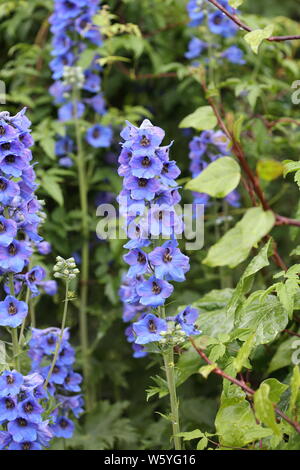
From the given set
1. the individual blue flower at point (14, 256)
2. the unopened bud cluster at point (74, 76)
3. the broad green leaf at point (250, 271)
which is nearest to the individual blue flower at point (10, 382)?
the individual blue flower at point (14, 256)

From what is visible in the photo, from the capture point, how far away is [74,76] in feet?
10.4

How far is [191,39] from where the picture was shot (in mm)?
3674

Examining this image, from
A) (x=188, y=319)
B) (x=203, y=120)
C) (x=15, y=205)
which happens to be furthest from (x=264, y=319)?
(x=15, y=205)

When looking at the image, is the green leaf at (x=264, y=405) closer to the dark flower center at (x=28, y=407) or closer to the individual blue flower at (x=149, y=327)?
the individual blue flower at (x=149, y=327)

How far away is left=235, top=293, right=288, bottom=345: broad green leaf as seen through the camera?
1920 millimetres

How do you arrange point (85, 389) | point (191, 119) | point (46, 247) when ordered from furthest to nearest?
point (85, 389), point (46, 247), point (191, 119)

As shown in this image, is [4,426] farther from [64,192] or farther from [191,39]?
[191,39]

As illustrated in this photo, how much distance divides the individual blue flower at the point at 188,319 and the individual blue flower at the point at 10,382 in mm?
452

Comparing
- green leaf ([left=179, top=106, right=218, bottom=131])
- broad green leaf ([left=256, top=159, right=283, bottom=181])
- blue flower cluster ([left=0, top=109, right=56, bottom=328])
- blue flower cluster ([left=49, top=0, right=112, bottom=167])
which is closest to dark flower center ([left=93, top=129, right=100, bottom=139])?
blue flower cluster ([left=49, top=0, right=112, bottom=167])

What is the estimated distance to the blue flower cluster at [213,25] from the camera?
316 cm

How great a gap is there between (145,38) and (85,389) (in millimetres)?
1692

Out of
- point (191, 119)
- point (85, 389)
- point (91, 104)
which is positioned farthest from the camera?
point (91, 104)

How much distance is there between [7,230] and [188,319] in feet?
1.79
